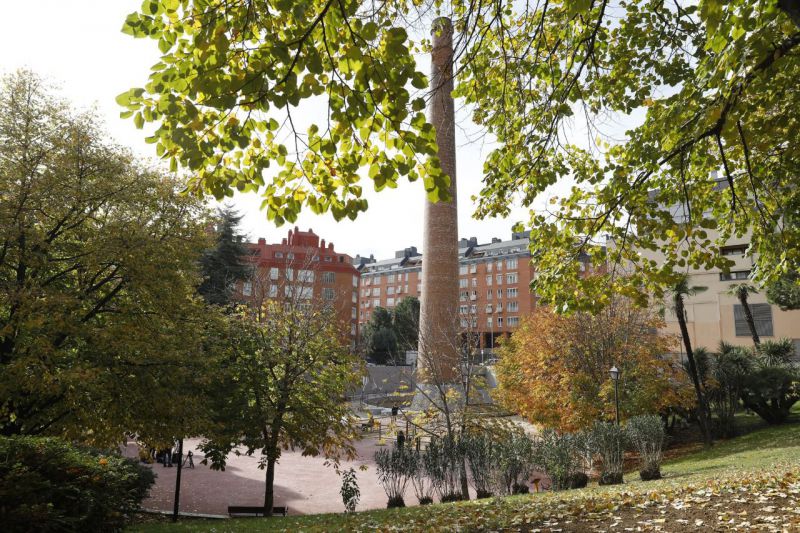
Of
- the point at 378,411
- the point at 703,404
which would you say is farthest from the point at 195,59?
the point at 378,411

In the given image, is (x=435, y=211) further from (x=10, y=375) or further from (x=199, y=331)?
(x=10, y=375)

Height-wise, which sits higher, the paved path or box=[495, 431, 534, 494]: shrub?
box=[495, 431, 534, 494]: shrub

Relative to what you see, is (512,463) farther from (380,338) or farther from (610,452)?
(380,338)

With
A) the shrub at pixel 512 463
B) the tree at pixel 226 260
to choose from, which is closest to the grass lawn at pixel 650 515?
the shrub at pixel 512 463

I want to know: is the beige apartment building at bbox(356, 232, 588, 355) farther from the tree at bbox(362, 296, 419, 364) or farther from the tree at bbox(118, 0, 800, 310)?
the tree at bbox(118, 0, 800, 310)

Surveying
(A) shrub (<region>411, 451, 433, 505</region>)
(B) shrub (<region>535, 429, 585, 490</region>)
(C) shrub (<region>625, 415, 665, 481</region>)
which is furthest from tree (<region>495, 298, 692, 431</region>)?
(A) shrub (<region>411, 451, 433, 505</region>)

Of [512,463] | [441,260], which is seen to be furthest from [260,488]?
[441,260]

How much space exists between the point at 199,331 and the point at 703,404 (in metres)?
20.8

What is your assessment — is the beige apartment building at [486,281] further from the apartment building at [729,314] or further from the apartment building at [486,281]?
the apartment building at [729,314]

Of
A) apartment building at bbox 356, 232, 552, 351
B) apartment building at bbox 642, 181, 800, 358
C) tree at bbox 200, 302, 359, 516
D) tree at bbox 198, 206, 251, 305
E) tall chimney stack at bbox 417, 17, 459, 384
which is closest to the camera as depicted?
tree at bbox 200, 302, 359, 516

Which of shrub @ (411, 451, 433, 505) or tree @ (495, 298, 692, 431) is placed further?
tree @ (495, 298, 692, 431)

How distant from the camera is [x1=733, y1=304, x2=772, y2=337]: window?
4647 cm

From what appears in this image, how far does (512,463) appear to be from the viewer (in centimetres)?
1470

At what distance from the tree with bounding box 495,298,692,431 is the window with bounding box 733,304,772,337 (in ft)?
95.0
